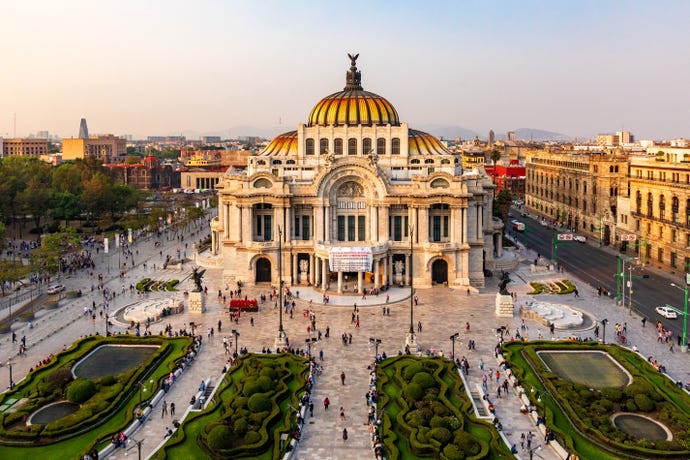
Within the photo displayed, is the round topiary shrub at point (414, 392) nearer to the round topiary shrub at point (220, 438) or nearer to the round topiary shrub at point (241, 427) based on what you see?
the round topiary shrub at point (241, 427)

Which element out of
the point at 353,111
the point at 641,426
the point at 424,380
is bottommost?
the point at 641,426

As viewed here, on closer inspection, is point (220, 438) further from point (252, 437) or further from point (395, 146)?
point (395, 146)

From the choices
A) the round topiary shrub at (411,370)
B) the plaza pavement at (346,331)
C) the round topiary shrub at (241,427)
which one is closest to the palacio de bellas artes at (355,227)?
the plaza pavement at (346,331)

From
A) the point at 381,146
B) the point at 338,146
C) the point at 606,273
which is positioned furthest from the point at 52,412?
the point at 606,273

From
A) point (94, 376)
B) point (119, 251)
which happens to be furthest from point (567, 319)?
point (119, 251)

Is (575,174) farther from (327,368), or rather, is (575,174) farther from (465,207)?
(327,368)

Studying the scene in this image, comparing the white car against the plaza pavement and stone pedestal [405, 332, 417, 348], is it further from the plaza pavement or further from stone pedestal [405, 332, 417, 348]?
stone pedestal [405, 332, 417, 348]
